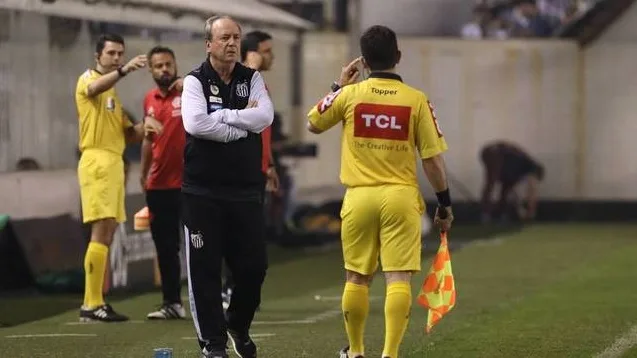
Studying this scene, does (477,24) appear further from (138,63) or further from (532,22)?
(138,63)

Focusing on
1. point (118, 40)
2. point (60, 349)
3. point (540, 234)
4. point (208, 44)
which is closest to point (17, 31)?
point (118, 40)

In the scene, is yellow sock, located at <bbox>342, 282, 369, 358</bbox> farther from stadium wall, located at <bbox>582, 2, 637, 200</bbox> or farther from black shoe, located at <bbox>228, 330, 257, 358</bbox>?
stadium wall, located at <bbox>582, 2, 637, 200</bbox>

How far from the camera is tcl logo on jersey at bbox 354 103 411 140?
9.73 m

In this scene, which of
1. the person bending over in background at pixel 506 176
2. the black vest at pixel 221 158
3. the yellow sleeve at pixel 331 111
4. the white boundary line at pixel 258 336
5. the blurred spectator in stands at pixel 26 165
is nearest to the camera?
the yellow sleeve at pixel 331 111

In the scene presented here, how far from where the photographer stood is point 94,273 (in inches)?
534

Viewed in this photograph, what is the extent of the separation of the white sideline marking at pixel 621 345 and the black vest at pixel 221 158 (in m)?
2.49

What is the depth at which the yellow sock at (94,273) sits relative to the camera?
13562 millimetres

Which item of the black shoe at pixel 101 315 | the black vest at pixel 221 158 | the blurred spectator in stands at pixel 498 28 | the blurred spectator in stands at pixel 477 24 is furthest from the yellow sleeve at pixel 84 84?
the blurred spectator in stands at pixel 498 28

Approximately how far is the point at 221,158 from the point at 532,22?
21930 millimetres

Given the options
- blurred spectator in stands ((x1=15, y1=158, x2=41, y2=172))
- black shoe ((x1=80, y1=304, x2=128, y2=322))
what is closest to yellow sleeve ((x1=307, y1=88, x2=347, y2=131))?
black shoe ((x1=80, y1=304, x2=128, y2=322))

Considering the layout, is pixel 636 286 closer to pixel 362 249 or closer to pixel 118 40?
pixel 118 40

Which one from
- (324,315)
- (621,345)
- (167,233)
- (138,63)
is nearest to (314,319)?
(324,315)

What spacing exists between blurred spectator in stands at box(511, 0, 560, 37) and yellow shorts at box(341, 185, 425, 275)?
2151cm

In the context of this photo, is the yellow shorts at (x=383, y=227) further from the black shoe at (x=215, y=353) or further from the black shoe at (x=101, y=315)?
the black shoe at (x=101, y=315)
